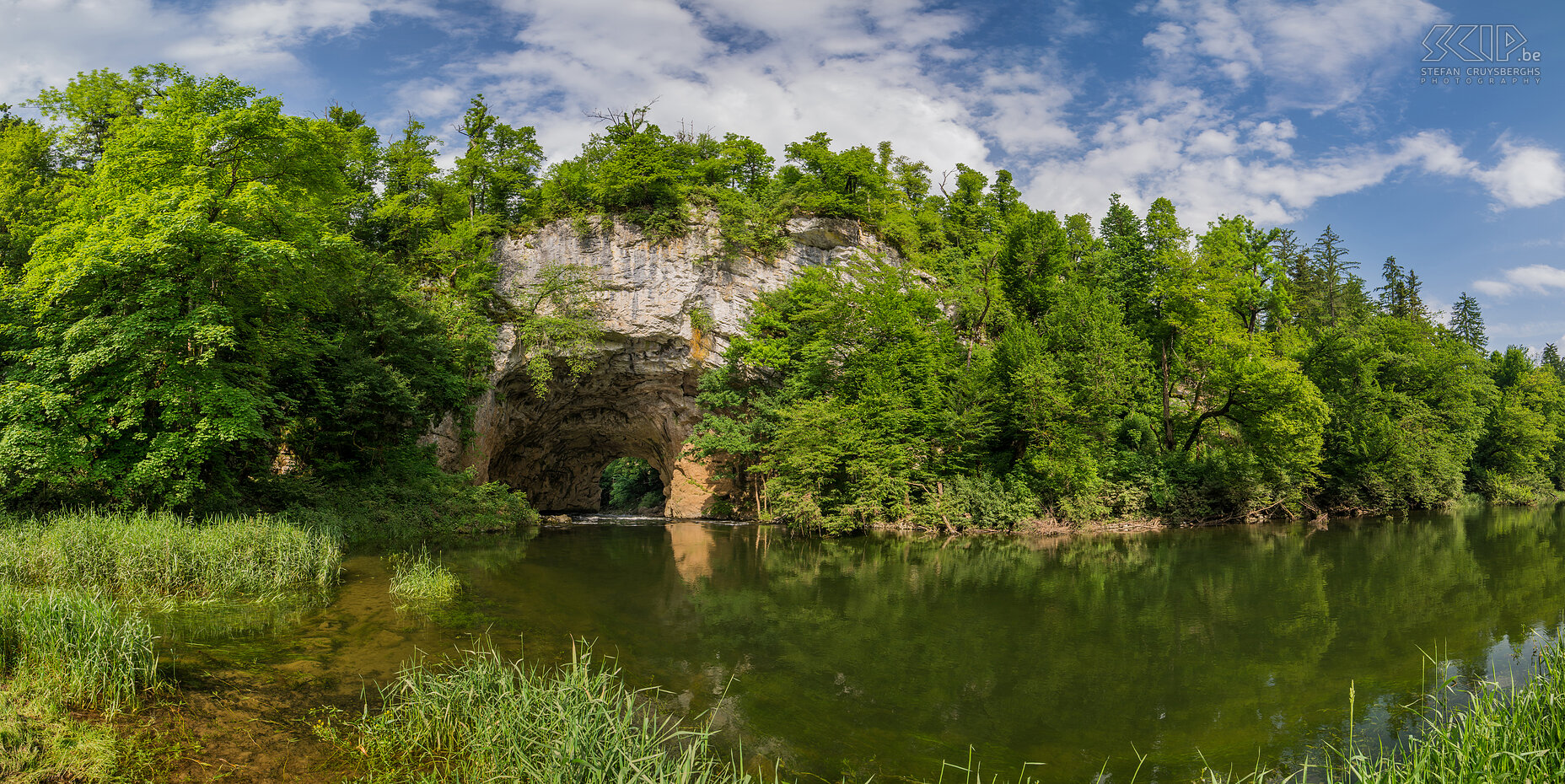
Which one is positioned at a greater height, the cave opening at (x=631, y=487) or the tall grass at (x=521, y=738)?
the tall grass at (x=521, y=738)

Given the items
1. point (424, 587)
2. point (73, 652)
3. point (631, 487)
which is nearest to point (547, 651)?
point (424, 587)

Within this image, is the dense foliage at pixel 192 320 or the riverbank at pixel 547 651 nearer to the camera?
the riverbank at pixel 547 651

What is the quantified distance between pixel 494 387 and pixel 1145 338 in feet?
87.9

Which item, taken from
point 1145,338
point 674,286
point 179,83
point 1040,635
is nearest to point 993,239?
point 1145,338

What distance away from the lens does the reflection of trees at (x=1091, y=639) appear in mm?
6156

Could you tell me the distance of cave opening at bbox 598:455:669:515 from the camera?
48.9m

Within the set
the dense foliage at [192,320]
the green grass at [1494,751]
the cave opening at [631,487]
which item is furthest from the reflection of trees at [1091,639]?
the cave opening at [631,487]

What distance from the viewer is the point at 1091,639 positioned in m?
9.24

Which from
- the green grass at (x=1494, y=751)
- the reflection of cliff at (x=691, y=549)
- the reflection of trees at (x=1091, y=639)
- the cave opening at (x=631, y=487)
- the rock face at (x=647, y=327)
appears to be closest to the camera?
the green grass at (x=1494, y=751)

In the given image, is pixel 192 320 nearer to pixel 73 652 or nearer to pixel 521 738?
pixel 73 652

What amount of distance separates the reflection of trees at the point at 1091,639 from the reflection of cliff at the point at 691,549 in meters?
0.66

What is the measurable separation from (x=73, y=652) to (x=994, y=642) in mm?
9145

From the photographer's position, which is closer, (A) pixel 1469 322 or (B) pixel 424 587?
(B) pixel 424 587

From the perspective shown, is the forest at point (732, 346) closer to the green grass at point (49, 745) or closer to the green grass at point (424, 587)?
the green grass at point (424, 587)
